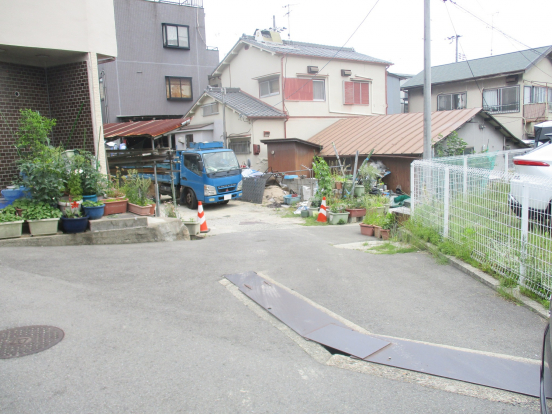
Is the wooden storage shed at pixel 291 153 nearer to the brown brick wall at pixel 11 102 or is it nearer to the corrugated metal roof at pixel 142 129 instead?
the corrugated metal roof at pixel 142 129

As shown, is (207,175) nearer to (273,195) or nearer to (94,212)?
(273,195)

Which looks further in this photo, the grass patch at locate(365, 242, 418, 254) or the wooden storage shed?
the wooden storage shed

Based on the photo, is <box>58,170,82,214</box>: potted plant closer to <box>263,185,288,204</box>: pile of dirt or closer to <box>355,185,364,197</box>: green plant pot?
<box>355,185,364,197</box>: green plant pot

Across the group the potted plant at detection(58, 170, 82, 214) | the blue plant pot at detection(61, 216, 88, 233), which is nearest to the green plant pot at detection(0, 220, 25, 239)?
the blue plant pot at detection(61, 216, 88, 233)

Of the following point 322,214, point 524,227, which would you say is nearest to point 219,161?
point 322,214

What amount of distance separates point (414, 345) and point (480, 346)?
0.61 meters

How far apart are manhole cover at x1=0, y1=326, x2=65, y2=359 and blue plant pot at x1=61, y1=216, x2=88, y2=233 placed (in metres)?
3.97

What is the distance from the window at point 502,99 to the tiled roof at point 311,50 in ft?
21.7

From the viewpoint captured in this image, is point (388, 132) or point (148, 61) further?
point (148, 61)

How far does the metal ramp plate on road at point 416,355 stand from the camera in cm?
342

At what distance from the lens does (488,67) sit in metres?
26.8

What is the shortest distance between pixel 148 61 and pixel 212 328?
86.1 feet

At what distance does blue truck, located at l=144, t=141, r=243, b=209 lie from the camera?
1673 centimetres

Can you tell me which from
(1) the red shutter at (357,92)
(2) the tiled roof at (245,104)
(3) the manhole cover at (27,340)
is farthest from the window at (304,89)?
(3) the manhole cover at (27,340)
